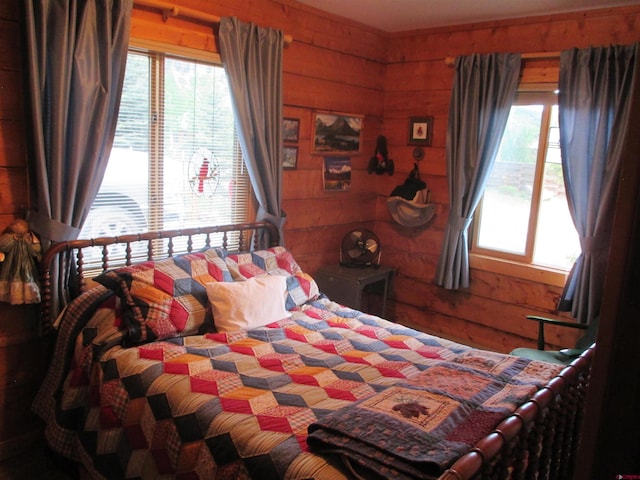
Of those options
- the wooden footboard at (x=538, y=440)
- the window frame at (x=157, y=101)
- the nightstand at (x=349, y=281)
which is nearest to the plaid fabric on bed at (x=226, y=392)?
the wooden footboard at (x=538, y=440)

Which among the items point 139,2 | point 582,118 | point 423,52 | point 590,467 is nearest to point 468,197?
point 582,118

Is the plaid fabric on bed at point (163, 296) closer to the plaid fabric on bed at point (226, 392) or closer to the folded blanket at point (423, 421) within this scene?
the plaid fabric on bed at point (226, 392)

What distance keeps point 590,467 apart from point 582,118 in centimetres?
300

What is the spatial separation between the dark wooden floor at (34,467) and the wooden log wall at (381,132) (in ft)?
0.24

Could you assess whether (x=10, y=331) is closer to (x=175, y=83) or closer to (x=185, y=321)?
(x=185, y=321)

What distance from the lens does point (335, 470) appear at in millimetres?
1551

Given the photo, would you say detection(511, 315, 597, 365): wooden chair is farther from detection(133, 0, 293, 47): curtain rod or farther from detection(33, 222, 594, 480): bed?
detection(133, 0, 293, 47): curtain rod

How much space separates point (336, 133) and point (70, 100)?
6.48 ft

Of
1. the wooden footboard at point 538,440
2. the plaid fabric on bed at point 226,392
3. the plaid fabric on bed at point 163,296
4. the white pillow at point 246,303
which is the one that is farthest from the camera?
the white pillow at point 246,303

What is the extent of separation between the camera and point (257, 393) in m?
2.01

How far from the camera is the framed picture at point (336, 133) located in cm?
377

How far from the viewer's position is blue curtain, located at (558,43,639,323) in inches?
120

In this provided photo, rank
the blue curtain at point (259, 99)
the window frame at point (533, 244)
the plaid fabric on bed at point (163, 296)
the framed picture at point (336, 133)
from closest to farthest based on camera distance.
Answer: the plaid fabric on bed at point (163, 296) → the blue curtain at point (259, 99) → the window frame at point (533, 244) → the framed picture at point (336, 133)

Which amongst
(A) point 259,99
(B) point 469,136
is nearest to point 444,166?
(B) point 469,136
